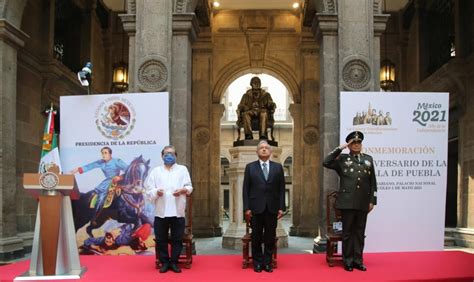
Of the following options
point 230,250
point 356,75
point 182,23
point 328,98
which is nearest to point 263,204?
point 328,98

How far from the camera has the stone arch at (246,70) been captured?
1783cm

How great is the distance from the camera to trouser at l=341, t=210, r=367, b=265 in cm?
752

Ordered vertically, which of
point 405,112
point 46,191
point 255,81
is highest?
point 255,81

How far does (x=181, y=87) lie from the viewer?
Answer: 32.6 feet

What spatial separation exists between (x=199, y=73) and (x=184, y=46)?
7240 millimetres

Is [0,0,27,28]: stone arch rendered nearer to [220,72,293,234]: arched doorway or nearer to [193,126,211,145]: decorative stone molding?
[193,126,211,145]: decorative stone molding

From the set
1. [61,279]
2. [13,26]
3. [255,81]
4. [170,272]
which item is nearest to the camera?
[61,279]

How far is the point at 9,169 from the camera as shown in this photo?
10.2m

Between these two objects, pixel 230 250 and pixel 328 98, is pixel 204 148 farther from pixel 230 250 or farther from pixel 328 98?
pixel 328 98

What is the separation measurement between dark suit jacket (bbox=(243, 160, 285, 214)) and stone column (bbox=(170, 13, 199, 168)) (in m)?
2.42

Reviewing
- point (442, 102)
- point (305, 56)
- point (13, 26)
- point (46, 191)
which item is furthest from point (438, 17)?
point (46, 191)

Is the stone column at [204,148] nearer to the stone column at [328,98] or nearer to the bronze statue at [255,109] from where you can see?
the bronze statue at [255,109]

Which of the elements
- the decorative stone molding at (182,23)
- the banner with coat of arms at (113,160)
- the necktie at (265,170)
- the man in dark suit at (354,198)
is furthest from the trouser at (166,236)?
the decorative stone molding at (182,23)

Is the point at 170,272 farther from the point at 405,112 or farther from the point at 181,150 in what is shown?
the point at 405,112
